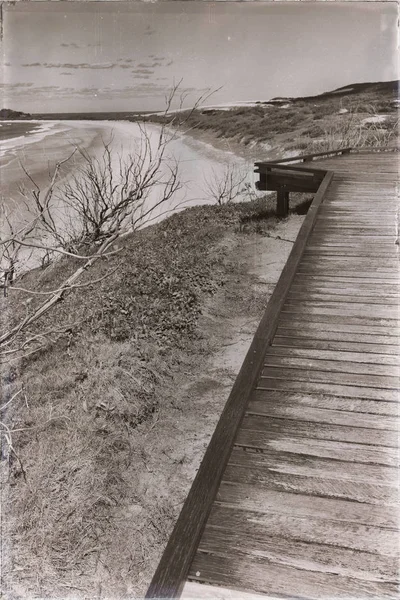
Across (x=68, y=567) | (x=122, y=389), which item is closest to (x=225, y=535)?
(x=68, y=567)

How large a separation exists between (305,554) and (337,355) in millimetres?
1735

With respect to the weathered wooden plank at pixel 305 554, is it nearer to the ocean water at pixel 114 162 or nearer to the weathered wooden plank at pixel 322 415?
the weathered wooden plank at pixel 322 415

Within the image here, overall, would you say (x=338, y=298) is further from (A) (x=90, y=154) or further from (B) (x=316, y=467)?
(A) (x=90, y=154)

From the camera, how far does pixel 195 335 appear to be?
7.78m

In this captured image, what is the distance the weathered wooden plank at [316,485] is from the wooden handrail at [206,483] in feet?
0.40

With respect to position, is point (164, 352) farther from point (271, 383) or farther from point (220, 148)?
point (220, 148)

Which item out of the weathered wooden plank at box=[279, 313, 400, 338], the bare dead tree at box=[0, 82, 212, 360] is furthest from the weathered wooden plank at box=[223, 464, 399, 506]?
the bare dead tree at box=[0, 82, 212, 360]

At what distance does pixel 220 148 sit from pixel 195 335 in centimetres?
2248

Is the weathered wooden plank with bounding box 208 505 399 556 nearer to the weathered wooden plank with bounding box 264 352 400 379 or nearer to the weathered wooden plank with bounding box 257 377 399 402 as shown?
the weathered wooden plank with bounding box 257 377 399 402

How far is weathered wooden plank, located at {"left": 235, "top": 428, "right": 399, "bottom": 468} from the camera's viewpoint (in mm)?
2865

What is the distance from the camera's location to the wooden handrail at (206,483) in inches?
88.5

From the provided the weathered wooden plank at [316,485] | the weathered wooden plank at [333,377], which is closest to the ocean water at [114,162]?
the weathered wooden plank at [333,377]

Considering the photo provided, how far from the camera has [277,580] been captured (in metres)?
2.24

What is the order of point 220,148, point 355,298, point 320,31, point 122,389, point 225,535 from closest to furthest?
point 225,535
point 355,298
point 122,389
point 320,31
point 220,148
